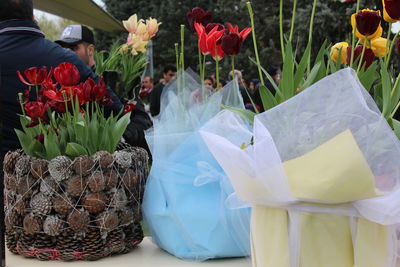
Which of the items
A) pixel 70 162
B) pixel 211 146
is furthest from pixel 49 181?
pixel 211 146

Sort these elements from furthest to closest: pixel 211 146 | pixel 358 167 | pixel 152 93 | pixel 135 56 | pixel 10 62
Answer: pixel 152 93, pixel 135 56, pixel 10 62, pixel 211 146, pixel 358 167

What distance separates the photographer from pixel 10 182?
4.83ft

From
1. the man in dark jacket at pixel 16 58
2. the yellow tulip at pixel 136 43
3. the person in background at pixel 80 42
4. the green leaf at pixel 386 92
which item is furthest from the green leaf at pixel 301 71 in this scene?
the person in background at pixel 80 42

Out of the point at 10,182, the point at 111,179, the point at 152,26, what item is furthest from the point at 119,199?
the point at 152,26

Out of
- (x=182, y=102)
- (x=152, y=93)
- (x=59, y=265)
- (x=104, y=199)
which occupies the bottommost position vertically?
(x=152, y=93)

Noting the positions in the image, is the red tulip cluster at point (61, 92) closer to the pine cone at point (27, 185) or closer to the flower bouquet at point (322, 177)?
the pine cone at point (27, 185)

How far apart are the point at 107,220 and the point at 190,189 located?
20 cm

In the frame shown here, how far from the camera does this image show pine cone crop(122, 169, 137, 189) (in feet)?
4.84

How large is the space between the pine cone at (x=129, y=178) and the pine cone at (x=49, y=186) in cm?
16

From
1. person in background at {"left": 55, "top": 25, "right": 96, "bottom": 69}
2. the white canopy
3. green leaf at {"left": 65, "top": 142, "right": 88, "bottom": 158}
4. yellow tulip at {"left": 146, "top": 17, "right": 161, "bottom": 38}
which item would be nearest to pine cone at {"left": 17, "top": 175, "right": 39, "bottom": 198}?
green leaf at {"left": 65, "top": 142, "right": 88, "bottom": 158}

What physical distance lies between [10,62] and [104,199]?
30.6 inches

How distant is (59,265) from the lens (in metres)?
1.42

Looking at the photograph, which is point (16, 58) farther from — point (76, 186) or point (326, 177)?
point (326, 177)

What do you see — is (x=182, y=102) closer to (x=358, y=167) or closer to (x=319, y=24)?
(x=358, y=167)
